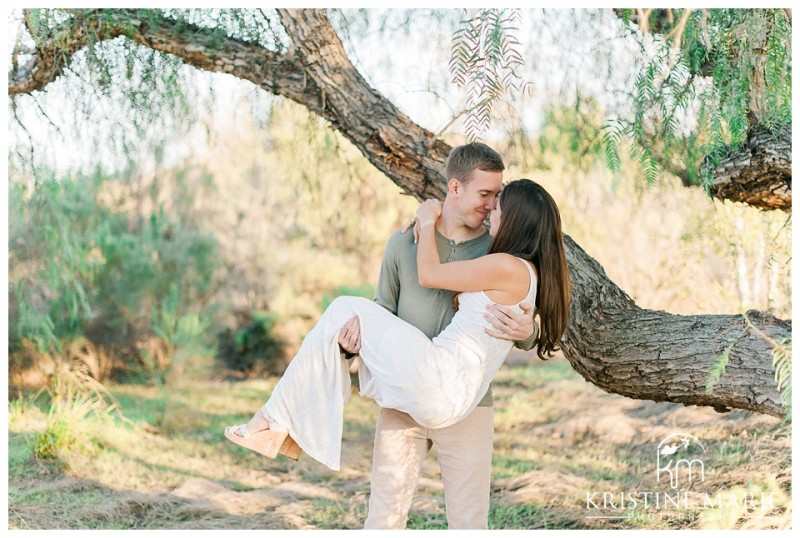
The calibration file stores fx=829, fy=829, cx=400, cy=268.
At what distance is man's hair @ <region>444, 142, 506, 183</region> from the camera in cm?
259

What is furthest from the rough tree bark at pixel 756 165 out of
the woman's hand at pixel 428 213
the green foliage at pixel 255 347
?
the green foliage at pixel 255 347

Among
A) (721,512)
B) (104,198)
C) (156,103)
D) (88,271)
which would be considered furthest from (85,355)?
(721,512)

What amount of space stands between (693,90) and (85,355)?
21.4ft

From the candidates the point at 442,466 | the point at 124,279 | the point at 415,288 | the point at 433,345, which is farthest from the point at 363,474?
the point at 124,279

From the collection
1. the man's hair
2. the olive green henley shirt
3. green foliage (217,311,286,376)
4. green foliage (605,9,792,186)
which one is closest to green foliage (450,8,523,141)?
the man's hair

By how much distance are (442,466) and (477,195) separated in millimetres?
858

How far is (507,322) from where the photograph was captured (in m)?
2.45

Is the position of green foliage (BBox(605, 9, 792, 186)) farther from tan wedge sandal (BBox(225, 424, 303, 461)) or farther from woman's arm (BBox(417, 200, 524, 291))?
tan wedge sandal (BBox(225, 424, 303, 461))

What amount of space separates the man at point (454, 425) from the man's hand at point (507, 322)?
25 millimetres

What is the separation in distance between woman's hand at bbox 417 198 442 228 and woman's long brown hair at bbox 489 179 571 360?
8.1 inches

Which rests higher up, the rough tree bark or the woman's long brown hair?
the rough tree bark

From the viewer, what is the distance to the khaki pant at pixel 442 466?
2557 mm

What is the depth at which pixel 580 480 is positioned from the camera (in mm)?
4965

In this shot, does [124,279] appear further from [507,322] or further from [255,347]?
[507,322]
